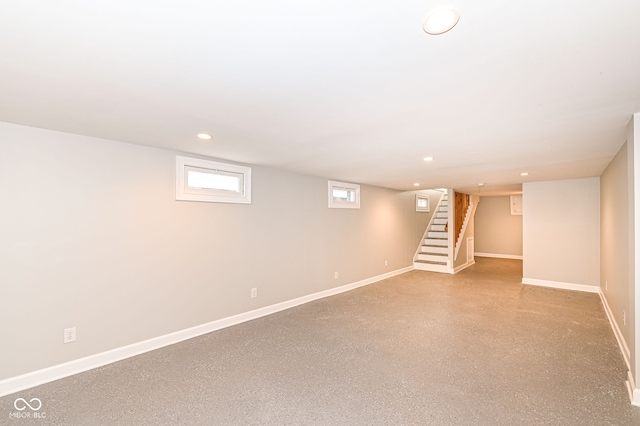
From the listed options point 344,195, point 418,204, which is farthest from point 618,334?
point 418,204

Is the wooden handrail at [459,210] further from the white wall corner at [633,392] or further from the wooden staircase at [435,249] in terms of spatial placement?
the white wall corner at [633,392]

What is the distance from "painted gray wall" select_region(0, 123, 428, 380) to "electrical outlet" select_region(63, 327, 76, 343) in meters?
0.04

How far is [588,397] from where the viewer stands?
7.06ft

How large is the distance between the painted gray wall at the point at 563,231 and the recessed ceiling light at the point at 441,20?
5896 mm

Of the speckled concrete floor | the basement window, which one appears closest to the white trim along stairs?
the basement window

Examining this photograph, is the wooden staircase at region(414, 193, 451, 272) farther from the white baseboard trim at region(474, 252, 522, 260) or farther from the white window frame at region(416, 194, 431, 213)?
the white baseboard trim at region(474, 252, 522, 260)

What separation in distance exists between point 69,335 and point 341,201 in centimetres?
409

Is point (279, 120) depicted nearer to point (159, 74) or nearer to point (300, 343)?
point (159, 74)

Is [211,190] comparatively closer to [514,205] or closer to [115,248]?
[115,248]

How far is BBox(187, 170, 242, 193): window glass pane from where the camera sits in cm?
335

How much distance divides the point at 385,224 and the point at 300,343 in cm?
394

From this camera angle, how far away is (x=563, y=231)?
5344 millimetres

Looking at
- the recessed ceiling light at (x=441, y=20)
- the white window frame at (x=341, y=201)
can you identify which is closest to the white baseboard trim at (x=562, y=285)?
the white window frame at (x=341, y=201)

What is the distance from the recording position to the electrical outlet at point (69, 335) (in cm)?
251
